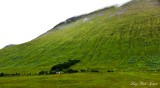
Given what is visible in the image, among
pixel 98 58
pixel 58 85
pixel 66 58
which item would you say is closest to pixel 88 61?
pixel 98 58

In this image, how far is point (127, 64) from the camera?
161875mm

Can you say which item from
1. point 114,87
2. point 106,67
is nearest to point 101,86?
point 114,87

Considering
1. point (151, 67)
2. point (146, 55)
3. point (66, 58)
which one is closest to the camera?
point (151, 67)

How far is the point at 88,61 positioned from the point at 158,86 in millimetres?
95726

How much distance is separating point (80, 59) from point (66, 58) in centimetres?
1281

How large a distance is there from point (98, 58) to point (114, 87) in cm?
9844

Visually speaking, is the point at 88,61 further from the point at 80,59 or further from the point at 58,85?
the point at 58,85

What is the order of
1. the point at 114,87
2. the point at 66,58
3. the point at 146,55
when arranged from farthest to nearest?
the point at 66,58
the point at 146,55
the point at 114,87

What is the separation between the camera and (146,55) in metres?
176

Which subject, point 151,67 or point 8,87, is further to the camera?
point 151,67

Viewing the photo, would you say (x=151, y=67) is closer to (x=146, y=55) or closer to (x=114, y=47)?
(x=146, y=55)

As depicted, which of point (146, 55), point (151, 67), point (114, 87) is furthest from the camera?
point (146, 55)

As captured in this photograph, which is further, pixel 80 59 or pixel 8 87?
pixel 80 59

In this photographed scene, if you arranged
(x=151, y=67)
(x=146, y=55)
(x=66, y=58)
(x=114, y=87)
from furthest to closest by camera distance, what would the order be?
(x=66, y=58) → (x=146, y=55) → (x=151, y=67) → (x=114, y=87)
